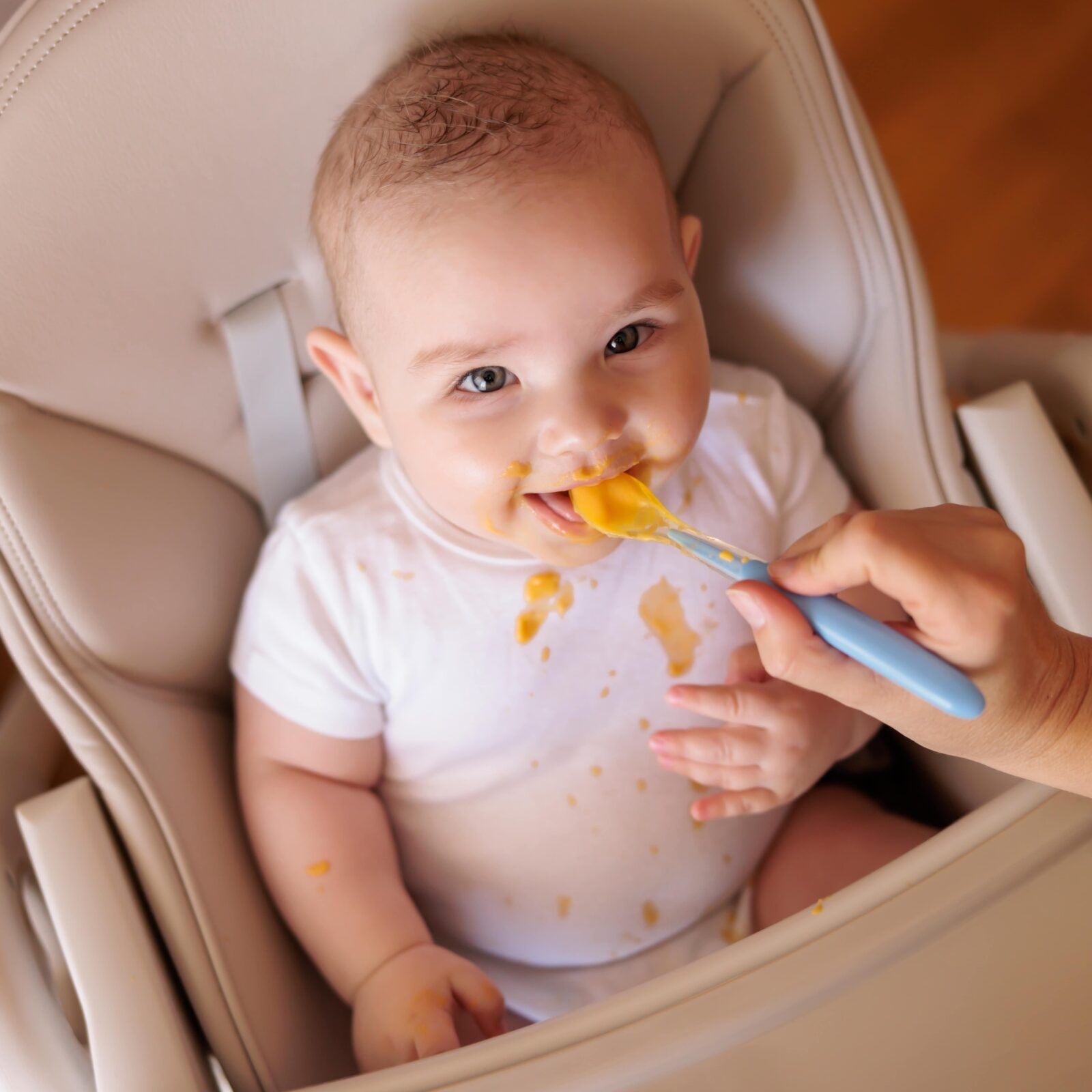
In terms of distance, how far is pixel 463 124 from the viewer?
0.67 meters

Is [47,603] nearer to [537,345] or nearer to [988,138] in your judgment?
[537,345]

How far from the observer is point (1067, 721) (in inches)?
23.5

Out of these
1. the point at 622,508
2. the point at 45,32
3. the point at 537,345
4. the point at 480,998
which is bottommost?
the point at 480,998

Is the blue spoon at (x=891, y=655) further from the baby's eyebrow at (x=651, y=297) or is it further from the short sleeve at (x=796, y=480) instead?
the short sleeve at (x=796, y=480)

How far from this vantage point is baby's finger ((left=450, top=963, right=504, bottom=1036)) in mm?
762

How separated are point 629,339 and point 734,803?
341 mm

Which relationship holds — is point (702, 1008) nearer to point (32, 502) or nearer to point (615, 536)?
point (615, 536)

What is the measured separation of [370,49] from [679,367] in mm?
297

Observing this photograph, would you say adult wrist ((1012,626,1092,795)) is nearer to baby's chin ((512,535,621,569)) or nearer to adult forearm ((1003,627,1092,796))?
adult forearm ((1003,627,1092,796))

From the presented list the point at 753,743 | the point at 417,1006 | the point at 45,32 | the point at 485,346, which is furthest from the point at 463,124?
the point at 417,1006

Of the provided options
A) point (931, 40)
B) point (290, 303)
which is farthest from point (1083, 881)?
point (931, 40)

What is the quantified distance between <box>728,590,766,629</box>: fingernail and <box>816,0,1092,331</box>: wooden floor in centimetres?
116

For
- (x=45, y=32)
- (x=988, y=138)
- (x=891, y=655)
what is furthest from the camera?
(x=988, y=138)

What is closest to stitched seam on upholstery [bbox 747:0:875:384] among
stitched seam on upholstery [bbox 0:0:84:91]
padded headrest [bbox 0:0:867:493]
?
padded headrest [bbox 0:0:867:493]
